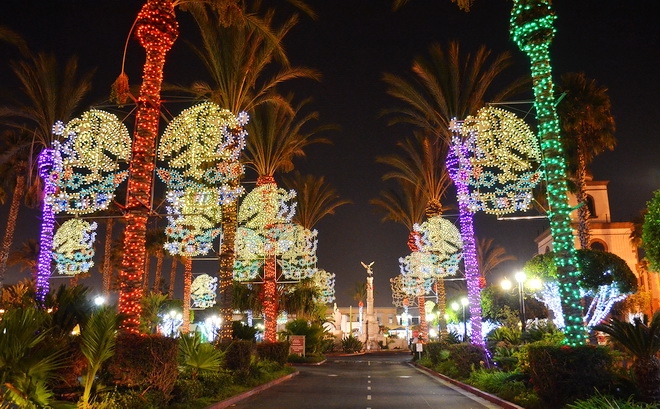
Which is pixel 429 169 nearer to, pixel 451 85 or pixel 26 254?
pixel 451 85

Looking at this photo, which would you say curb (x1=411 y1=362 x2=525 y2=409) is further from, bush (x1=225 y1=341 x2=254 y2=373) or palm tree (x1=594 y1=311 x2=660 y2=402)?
bush (x1=225 y1=341 x2=254 y2=373)

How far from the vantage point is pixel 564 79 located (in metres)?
28.2

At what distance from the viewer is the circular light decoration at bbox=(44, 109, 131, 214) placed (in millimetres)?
15859

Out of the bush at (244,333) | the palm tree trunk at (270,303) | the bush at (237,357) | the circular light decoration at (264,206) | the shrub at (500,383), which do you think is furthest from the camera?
the bush at (244,333)

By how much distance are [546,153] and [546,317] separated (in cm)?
3900

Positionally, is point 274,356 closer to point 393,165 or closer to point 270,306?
point 270,306

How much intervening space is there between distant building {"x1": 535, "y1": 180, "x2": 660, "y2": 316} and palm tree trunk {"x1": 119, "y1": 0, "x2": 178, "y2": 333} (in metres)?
39.0

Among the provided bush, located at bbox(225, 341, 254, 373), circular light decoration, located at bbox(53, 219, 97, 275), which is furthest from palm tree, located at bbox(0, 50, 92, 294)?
bush, located at bbox(225, 341, 254, 373)

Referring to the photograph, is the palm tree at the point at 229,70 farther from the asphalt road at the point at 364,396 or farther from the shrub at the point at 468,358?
the shrub at the point at 468,358

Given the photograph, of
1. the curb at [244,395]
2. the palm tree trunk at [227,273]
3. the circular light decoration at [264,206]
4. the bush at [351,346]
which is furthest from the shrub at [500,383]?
the bush at [351,346]

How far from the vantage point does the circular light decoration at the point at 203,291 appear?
139ft

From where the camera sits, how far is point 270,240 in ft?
90.2

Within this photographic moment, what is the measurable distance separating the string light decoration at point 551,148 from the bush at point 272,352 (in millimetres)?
17033

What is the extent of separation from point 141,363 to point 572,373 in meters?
9.34
